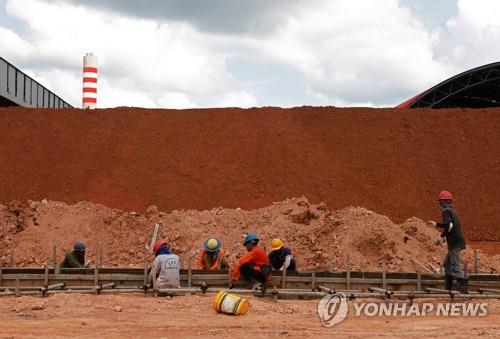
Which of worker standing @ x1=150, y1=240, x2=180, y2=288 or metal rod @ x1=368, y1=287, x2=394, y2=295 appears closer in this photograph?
metal rod @ x1=368, y1=287, x2=394, y2=295

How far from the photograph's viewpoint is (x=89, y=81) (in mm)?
33000

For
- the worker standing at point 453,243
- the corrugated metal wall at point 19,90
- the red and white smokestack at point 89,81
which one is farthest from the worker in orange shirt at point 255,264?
the red and white smokestack at point 89,81

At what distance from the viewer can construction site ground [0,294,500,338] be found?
7.69m

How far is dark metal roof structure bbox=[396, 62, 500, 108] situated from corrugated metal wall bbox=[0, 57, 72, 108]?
16.5m

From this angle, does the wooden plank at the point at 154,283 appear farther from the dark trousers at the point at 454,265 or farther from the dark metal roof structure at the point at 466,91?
the dark metal roof structure at the point at 466,91

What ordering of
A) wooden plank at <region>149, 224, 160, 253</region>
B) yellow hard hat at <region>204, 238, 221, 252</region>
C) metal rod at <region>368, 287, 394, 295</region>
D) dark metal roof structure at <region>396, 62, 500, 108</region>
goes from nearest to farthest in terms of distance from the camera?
metal rod at <region>368, 287, 394, 295</region>, yellow hard hat at <region>204, 238, 221, 252</region>, wooden plank at <region>149, 224, 160, 253</region>, dark metal roof structure at <region>396, 62, 500, 108</region>

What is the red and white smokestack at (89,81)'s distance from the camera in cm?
3291

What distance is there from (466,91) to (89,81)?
17816 mm

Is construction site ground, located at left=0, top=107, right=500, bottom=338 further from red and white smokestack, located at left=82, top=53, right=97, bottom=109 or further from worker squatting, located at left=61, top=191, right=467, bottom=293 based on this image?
red and white smokestack, located at left=82, top=53, right=97, bottom=109

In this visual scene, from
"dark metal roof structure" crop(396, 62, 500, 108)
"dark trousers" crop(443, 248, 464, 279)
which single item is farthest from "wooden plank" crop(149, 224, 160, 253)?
"dark metal roof structure" crop(396, 62, 500, 108)

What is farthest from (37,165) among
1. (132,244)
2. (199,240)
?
(199,240)

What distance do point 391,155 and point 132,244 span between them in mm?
9440

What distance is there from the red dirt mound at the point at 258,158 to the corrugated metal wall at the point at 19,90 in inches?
134

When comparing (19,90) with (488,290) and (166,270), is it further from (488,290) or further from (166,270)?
(488,290)
